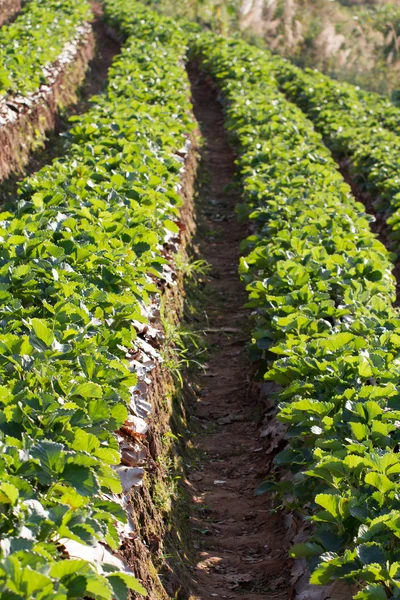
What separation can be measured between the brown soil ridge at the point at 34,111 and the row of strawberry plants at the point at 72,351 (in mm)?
3711

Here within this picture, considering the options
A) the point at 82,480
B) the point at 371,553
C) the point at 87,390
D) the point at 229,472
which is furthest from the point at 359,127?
the point at 82,480

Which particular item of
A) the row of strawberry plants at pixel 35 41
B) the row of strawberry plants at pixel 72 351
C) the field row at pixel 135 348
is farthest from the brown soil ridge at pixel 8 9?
the row of strawberry plants at pixel 72 351

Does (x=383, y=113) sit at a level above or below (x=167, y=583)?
above

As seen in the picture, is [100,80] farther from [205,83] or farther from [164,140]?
[164,140]

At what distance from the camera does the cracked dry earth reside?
472cm

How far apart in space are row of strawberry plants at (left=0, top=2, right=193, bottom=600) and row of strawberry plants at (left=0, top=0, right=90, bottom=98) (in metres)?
4.78

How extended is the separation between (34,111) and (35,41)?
2877 millimetres

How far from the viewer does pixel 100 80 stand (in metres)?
20.8

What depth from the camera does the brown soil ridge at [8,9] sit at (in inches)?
909

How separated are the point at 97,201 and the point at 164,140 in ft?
11.6

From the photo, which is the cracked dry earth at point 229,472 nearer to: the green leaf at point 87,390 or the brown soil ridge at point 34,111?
the green leaf at point 87,390

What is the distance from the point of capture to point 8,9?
23.9 m

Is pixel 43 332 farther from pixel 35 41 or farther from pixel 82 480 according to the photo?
pixel 35 41

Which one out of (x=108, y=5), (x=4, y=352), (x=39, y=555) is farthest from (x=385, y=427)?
(x=108, y=5)
